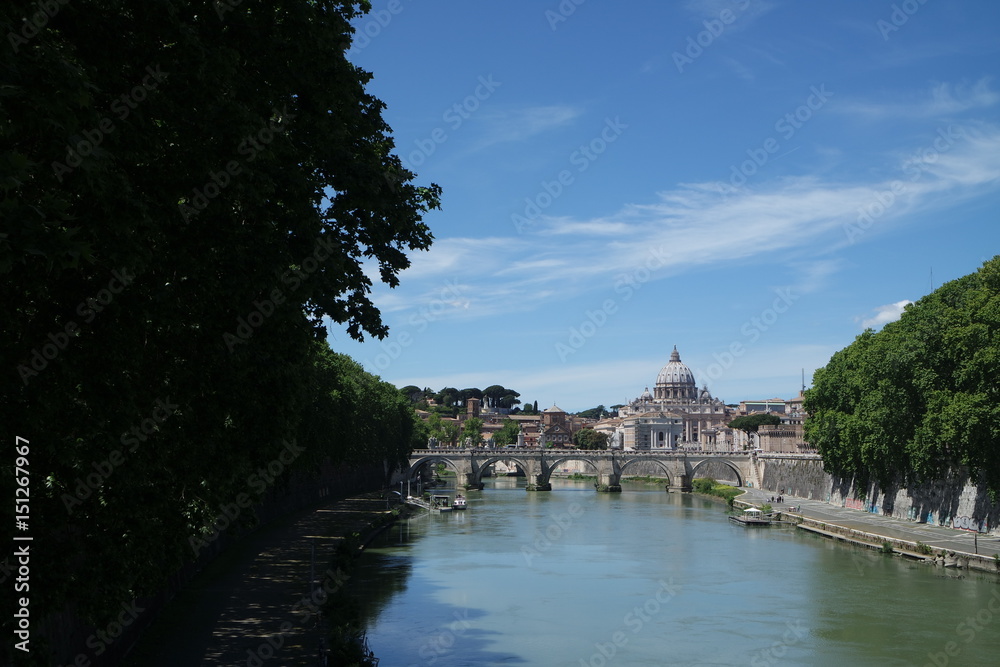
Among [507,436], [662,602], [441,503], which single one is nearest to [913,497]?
[662,602]

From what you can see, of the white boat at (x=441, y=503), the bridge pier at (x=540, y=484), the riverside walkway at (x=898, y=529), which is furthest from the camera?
the bridge pier at (x=540, y=484)

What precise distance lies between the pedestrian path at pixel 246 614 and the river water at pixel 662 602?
2076 mm

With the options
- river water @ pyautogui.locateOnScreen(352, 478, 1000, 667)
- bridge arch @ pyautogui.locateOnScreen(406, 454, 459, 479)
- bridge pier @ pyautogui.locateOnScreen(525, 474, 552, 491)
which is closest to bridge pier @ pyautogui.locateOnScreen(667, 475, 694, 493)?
bridge pier @ pyautogui.locateOnScreen(525, 474, 552, 491)

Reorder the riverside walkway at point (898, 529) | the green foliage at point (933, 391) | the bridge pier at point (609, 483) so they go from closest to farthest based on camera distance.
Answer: the green foliage at point (933, 391)
the riverside walkway at point (898, 529)
the bridge pier at point (609, 483)

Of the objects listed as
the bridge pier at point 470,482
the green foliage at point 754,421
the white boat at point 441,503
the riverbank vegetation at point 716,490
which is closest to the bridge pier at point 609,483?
the riverbank vegetation at point 716,490

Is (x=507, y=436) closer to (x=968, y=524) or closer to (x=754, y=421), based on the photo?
(x=754, y=421)

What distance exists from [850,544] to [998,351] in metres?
11.5

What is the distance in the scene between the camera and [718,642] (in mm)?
23875

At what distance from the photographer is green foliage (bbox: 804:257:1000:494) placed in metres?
35.2

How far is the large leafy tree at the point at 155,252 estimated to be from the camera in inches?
347

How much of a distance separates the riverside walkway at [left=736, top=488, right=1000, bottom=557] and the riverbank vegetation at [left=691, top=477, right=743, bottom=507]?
8250mm

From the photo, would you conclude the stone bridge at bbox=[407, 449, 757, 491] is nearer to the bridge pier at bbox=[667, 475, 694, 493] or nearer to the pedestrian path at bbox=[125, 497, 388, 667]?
the bridge pier at bbox=[667, 475, 694, 493]

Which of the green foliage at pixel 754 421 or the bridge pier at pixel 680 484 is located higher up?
the green foliage at pixel 754 421

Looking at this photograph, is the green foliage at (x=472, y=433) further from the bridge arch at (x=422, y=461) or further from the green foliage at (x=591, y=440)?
the bridge arch at (x=422, y=461)
